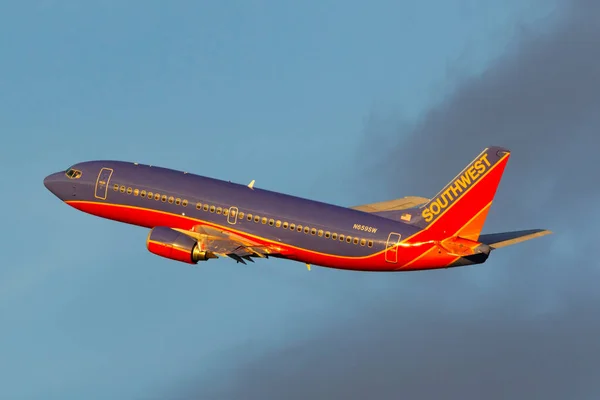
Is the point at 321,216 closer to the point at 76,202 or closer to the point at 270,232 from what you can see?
the point at 270,232

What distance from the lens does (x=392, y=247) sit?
414 ft

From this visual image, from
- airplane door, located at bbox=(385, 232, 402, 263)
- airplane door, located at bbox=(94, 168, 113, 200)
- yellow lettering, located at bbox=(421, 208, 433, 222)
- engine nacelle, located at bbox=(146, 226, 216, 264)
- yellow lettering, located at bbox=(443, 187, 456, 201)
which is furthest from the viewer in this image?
airplane door, located at bbox=(94, 168, 113, 200)

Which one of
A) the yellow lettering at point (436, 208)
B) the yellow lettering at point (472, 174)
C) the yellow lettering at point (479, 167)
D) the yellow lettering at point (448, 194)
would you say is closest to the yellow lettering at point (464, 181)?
the yellow lettering at point (472, 174)

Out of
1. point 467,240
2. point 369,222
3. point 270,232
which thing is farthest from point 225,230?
point 467,240

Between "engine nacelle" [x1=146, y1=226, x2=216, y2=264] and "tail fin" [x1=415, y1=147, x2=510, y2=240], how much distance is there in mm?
19251

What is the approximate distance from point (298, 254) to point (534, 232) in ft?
66.9

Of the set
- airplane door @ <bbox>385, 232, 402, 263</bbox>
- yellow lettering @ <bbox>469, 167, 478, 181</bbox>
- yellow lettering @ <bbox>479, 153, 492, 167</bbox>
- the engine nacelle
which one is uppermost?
yellow lettering @ <bbox>479, 153, 492, 167</bbox>

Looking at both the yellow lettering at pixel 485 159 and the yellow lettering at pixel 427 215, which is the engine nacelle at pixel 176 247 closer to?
the yellow lettering at pixel 427 215

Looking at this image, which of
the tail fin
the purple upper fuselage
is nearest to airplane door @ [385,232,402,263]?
the purple upper fuselage

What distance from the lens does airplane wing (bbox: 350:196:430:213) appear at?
136m

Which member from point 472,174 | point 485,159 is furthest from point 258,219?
point 485,159

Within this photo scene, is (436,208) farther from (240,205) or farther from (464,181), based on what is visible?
(240,205)

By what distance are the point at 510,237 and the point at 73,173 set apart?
41.1 metres

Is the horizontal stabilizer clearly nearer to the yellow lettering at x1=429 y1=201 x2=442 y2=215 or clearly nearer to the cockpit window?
the yellow lettering at x1=429 y1=201 x2=442 y2=215
